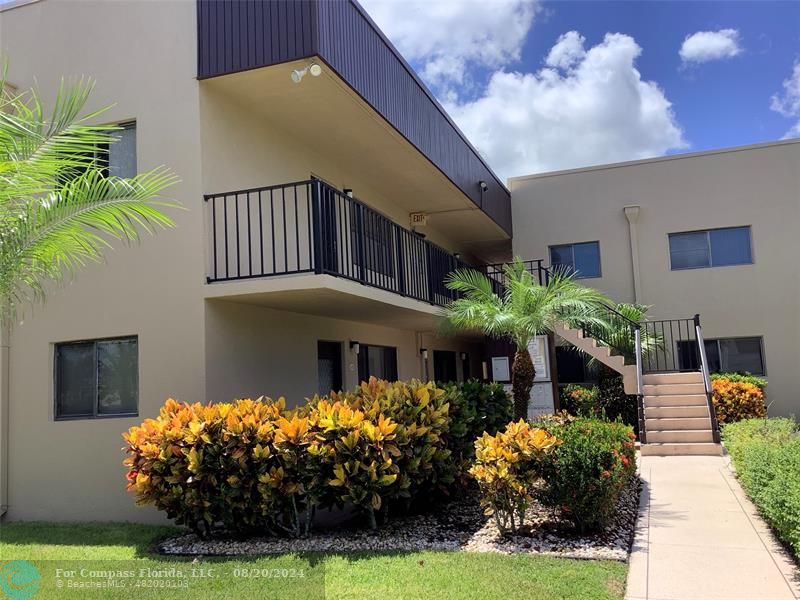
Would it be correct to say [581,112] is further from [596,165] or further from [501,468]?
[501,468]

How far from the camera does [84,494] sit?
27.5ft

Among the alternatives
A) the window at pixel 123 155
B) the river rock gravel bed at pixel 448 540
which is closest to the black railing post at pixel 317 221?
the window at pixel 123 155

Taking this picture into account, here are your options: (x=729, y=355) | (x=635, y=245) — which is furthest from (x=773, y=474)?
(x=635, y=245)

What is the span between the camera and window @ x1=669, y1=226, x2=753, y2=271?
1680 cm

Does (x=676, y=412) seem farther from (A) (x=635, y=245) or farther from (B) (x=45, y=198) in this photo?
(B) (x=45, y=198)

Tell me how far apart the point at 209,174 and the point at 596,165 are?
12.4 m

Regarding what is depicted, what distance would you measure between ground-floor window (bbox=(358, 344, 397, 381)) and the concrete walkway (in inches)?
211

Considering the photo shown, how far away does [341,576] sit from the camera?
17.3ft

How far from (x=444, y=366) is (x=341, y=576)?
11.7 m

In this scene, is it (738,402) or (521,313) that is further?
(738,402)

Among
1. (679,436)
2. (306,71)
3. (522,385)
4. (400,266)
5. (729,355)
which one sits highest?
(306,71)

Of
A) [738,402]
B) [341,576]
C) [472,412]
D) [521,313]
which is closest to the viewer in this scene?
[341,576]

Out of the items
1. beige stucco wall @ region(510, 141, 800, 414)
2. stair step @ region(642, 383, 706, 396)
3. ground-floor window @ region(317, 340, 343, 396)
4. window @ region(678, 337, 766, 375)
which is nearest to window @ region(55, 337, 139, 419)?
ground-floor window @ region(317, 340, 343, 396)

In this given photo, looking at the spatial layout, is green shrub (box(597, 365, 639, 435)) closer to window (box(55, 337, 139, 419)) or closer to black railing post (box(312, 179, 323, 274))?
black railing post (box(312, 179, 323, 274))
